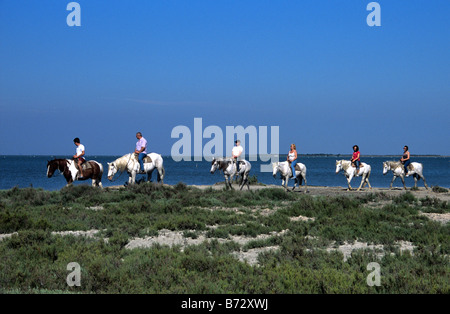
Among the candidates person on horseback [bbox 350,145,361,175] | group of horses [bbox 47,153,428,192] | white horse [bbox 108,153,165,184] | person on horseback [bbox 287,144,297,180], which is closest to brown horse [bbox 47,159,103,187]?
group of horses [bbox 47,153,428,192]

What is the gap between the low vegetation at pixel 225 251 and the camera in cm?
763

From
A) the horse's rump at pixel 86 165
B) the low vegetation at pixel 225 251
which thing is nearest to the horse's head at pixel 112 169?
the horse's rump at pixel 86 165

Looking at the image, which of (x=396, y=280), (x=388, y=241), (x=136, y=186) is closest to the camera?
(x=396, y=280)

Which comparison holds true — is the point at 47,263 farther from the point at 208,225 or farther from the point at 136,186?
the point at 136,186

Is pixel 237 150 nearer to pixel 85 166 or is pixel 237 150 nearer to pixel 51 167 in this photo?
pixel 85 166

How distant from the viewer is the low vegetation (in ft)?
25.0

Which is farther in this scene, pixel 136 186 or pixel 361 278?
pixel 136 186

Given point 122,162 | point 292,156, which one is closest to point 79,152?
point 122,162

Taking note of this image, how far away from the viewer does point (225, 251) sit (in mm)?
10320

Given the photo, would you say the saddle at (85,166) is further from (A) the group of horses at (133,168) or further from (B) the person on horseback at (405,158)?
(B) the person on horseback at (405,158)
